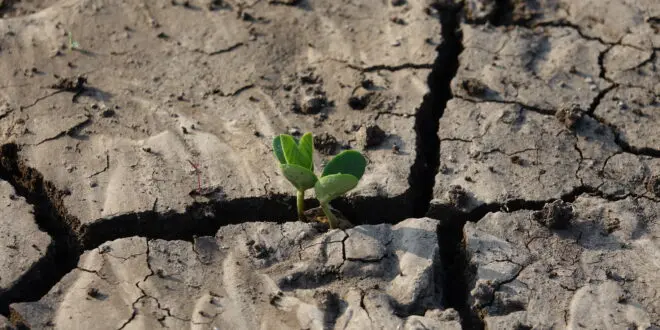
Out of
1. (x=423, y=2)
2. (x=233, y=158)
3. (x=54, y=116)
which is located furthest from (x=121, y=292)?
(x=423, y=2)

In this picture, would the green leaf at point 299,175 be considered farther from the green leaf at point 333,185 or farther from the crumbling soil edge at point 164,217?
the crumbling soil edge at point 164,217

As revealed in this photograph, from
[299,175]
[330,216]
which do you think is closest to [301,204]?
[330,216]

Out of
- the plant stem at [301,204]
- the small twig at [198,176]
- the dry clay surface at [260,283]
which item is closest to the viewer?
the dry clay surface at [260,283]

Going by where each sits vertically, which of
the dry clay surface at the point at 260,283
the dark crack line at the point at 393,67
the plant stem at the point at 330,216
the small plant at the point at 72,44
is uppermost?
the dark crack line at the point at 393,67

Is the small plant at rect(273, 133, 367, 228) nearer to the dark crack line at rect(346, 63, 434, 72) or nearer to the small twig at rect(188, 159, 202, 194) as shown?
the small twig at rect(188, 159, 202, 194)

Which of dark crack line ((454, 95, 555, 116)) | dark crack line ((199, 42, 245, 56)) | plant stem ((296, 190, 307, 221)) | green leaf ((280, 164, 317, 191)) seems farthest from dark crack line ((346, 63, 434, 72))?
green leaf ((280, 164, 317, 191))

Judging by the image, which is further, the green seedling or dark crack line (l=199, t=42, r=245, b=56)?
dark crack line (l=199, t=42, r=245, b=56)

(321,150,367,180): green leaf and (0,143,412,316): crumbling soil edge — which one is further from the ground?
(321,150,367,180): green leaf

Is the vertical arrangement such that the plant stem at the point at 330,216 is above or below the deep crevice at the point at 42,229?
above

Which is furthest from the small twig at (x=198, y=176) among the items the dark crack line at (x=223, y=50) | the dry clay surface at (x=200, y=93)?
the dark crack line at (x=223, y=50)
